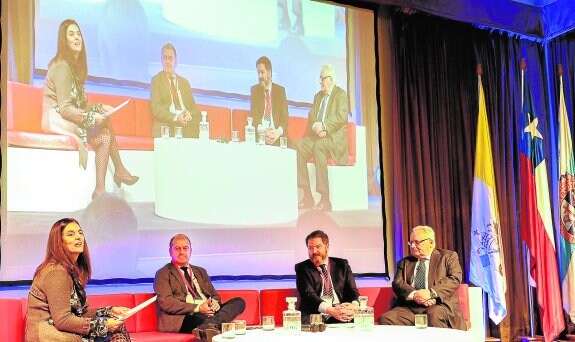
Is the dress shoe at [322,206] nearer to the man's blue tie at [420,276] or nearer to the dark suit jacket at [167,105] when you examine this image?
the man's blue tie at [420,276]

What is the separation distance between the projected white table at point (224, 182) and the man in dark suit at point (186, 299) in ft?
1.33

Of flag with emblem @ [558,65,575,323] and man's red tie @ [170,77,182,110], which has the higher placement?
man's red tie @ [170,77,182,110]

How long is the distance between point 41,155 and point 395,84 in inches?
122

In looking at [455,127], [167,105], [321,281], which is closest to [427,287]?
[321,281]

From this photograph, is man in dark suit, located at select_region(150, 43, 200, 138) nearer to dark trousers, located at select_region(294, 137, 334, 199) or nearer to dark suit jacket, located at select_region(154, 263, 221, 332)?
dark trousers, located at select_region(294, 137, 334, 199)

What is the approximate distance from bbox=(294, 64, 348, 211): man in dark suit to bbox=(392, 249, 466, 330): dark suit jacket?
40.7 inches

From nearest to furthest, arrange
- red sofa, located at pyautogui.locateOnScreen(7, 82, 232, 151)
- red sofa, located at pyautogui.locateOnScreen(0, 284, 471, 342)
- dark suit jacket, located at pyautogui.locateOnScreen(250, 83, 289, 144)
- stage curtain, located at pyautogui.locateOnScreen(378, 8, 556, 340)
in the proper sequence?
red sofa, located at pyautogui.locateOnScreen(0, 284, 471, 342) < red sofa, located at pyautogui.locateOnScreen(7, 82, 232, 151) < dark suit jacket, located at pyautogui.locateOnScreen(250, 83, 289, 144) < stage curtain, located at pyautogui.locateOnScreen(378, 8, 556, 340)

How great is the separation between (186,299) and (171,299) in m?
0.13

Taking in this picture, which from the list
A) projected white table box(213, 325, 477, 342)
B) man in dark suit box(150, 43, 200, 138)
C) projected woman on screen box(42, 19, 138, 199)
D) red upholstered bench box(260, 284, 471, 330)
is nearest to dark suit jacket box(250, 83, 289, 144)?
man in dark suit box(150, 43, 200, 138)

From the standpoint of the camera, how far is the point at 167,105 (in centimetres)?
516

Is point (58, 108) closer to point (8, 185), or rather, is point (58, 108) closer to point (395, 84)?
point (8, 185)

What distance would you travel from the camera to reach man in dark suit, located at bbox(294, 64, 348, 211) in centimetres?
567

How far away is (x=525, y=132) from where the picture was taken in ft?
21.9

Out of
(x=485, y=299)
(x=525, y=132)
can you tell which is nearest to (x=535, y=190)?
(x=525, y=132)
